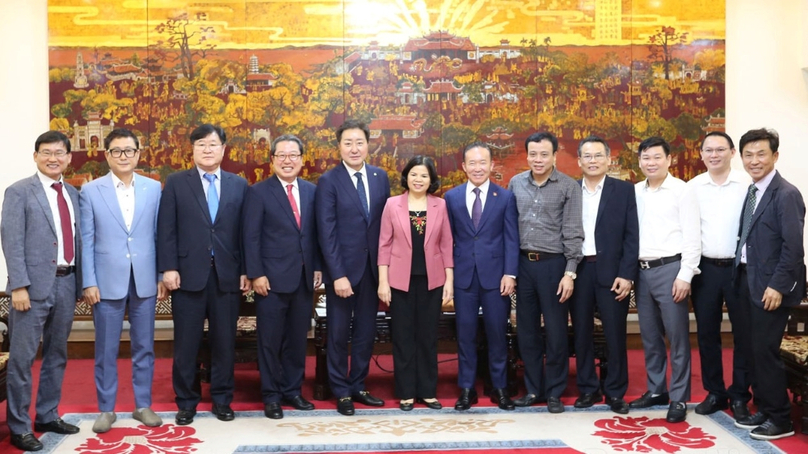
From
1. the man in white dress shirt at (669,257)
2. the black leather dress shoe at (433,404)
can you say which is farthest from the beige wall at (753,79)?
the black leather dress shoe at (433,404)

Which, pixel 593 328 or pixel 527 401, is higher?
pixel 593 328

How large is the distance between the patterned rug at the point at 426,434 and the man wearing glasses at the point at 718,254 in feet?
0.90

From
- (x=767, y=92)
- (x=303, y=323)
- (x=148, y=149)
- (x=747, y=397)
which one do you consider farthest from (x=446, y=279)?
(x=767, y=92)

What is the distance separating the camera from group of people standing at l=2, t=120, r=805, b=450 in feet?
13.4

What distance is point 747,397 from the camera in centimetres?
426

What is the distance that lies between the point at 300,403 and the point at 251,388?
28.0 inches

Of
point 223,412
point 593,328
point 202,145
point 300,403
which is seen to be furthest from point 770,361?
point 202,145

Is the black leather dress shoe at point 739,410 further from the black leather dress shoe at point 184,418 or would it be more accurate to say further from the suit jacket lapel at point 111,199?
the suit jacket lapel at point 111,199

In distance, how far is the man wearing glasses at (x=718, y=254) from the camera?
13.8 feet

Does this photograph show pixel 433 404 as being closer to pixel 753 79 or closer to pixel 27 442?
pixel 27 442

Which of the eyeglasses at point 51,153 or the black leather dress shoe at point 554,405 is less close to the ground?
the eyeglasses at point 51,153

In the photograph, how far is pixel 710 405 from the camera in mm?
4375

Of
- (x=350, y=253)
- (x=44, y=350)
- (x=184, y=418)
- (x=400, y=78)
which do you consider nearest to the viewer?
(x=44, y=350)

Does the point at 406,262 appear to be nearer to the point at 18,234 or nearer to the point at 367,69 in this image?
the point at 18,234
